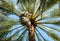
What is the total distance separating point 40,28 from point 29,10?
5.12ft

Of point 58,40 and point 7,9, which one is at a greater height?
point 7,9

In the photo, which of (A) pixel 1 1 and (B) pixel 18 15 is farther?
(B) pixel 18 15

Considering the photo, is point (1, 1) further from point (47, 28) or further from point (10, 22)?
point (47, 28)

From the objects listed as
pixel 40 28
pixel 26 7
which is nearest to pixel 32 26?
pixel 40 28

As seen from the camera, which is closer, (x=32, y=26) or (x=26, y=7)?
(x=32, y=26)

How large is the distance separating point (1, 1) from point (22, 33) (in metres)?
2.97

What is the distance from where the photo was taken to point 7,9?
51.8 ft

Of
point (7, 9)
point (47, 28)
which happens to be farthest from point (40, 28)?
point (7, 9)

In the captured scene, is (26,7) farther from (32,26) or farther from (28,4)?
(32,26)

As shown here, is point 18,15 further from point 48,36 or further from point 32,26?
point 48,36

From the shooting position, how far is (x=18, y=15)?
16.0 meters

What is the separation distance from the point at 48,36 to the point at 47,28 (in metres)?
0.59

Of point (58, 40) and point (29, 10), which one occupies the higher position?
point (29, 10)

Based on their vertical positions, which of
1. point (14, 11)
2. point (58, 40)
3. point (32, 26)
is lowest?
point (58, 40)
